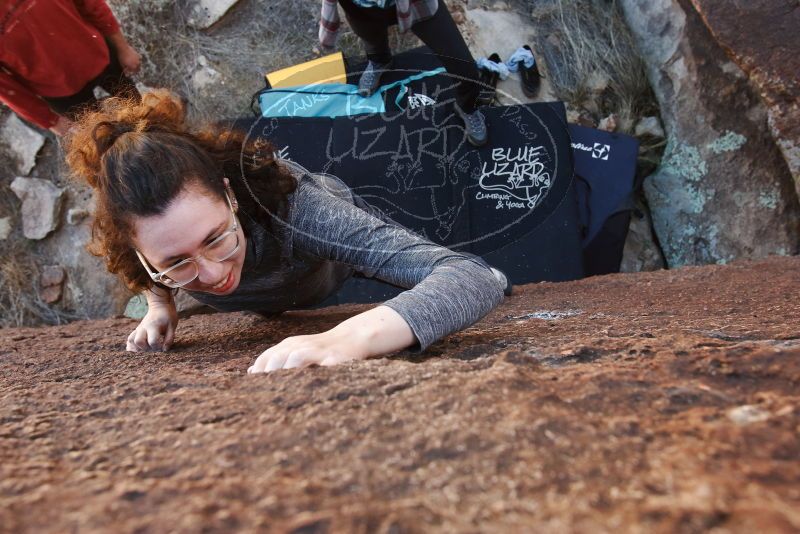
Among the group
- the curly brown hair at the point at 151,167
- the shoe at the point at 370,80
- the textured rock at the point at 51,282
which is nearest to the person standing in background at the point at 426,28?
the shoe at the point at 370,80

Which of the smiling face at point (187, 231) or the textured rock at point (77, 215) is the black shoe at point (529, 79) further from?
the textured rock at point (77, 215)

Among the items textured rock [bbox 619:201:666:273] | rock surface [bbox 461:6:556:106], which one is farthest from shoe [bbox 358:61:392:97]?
textured rock [bbox 619:201:666:273]

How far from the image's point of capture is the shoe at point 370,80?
2775 mm

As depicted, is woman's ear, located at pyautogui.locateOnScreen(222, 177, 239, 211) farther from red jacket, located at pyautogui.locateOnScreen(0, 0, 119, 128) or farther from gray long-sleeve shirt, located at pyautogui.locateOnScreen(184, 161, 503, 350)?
red jacket, located at pyautogui.locateOnScreen(0, 0, 119, 128)

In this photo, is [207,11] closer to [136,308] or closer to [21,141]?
[21,141]

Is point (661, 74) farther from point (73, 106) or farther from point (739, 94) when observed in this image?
point (73, 106)

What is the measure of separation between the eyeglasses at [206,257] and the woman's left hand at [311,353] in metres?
0.36

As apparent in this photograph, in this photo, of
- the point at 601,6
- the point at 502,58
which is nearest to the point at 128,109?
the point at 502,58

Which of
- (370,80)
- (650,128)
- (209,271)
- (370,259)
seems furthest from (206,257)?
(650,128)

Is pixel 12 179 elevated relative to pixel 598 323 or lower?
elevated


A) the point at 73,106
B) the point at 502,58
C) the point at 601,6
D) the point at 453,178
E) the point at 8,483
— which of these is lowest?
the point at 8,483

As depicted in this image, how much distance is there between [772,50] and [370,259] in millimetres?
2011

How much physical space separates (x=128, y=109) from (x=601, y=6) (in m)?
3.02

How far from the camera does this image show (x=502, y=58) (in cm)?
328
